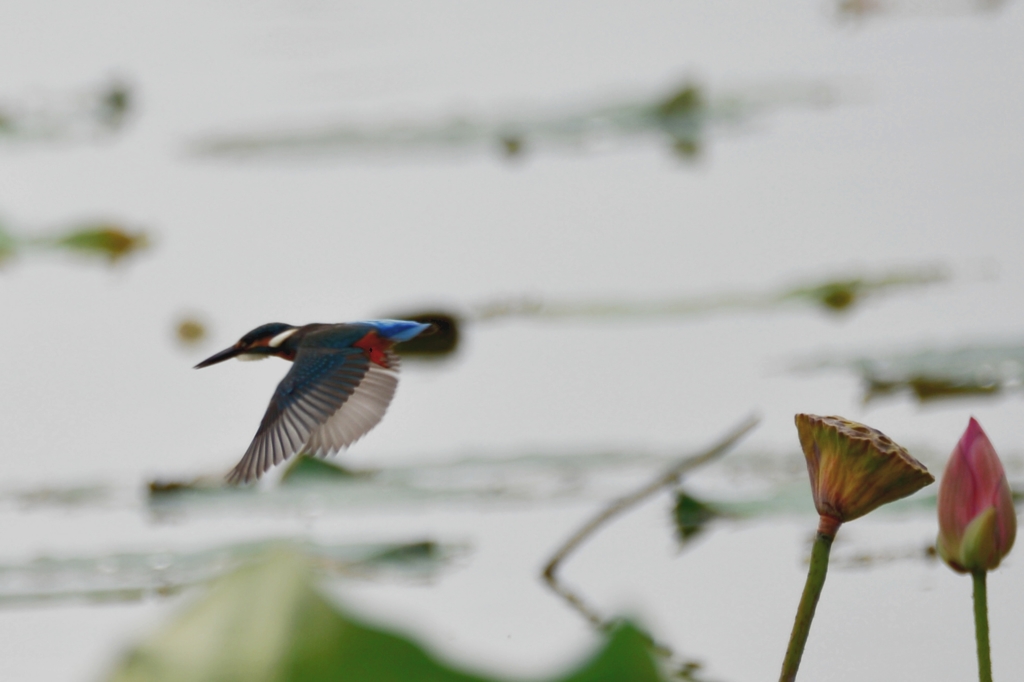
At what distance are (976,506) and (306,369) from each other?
39cm

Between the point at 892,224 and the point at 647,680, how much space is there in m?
1.47

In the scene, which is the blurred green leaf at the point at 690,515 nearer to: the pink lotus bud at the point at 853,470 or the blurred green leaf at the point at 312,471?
the blurred green leaf at the point at 312,471

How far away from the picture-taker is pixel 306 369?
72cm

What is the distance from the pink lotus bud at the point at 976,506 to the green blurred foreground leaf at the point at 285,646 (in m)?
0.29

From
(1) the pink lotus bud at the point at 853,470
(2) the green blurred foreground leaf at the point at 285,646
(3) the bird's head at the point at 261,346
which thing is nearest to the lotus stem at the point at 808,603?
(1) the pink lotus bud at the point at 853,470

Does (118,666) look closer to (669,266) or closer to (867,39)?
(669,266)

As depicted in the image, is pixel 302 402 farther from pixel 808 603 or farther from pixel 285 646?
pixel 285 646

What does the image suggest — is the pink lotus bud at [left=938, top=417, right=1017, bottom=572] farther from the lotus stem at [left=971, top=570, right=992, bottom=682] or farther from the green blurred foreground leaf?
the green blurred foreground leaf

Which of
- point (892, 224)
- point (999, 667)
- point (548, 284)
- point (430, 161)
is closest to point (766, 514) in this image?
point (999, 667)

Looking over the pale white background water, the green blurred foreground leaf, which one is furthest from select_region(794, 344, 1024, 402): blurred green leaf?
the green blurred foreground leaf

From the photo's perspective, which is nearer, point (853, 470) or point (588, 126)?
point (853, 470)

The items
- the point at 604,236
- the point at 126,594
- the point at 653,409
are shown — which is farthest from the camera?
the point at 604,236

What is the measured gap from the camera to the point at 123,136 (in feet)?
7.14

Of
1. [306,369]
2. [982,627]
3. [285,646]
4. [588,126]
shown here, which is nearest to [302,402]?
[306,369]
